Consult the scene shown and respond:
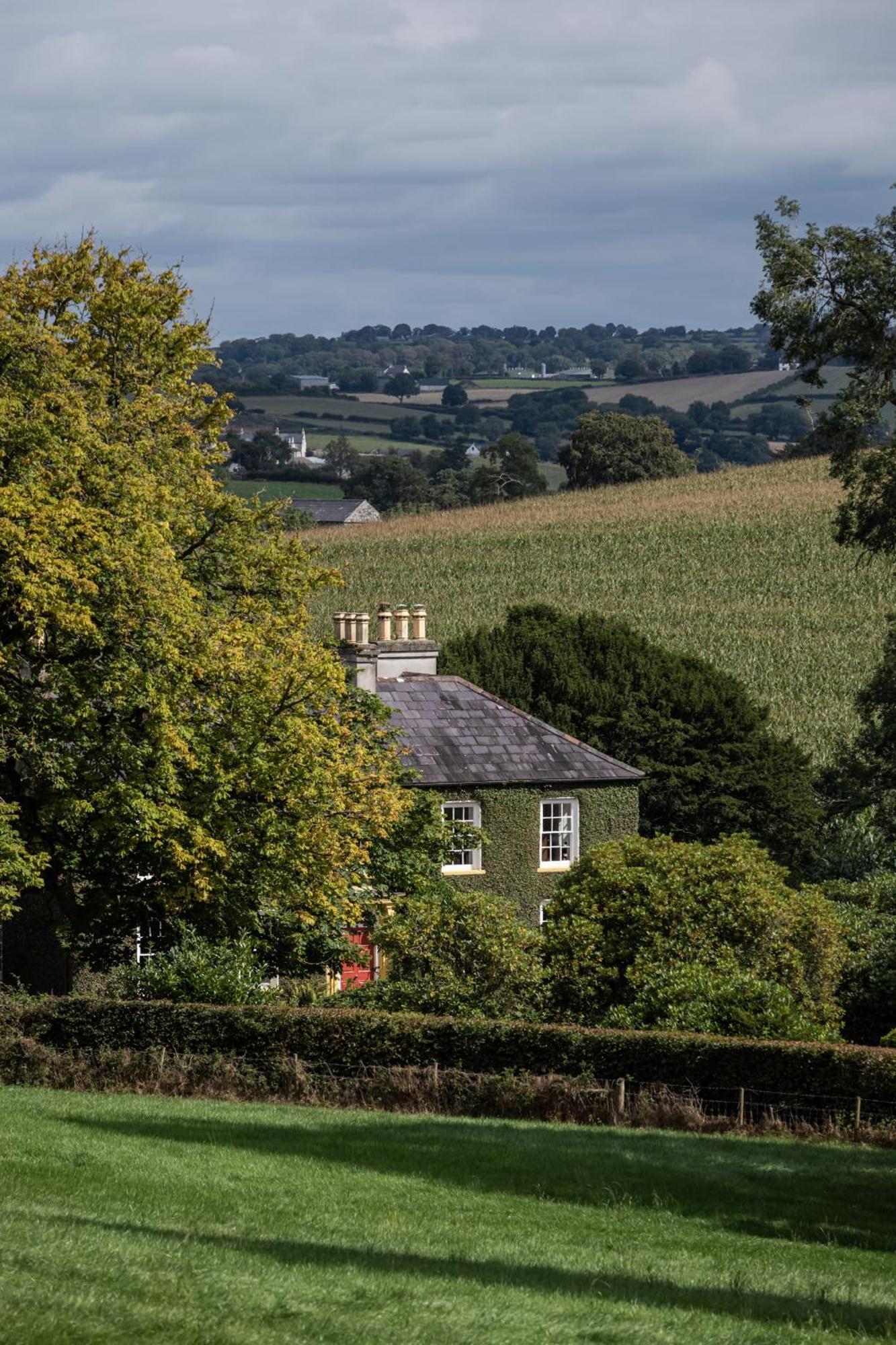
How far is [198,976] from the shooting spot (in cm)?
3134

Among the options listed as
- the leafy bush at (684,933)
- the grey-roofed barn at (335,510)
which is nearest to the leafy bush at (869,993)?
the leafy bush at (684,933)

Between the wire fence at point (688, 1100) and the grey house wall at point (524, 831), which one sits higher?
the grey house wall at point (524, 831)

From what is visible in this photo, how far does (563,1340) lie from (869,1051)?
1468 centimetres

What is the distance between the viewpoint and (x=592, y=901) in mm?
33469

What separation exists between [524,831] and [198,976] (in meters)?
18.0

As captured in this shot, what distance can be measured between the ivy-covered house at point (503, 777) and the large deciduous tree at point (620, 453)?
111831 mm

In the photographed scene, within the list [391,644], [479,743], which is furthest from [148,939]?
[391,644]

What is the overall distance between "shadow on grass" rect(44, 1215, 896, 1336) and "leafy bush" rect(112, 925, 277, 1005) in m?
14.3

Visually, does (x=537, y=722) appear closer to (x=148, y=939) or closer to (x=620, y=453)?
(x=148, y=939)

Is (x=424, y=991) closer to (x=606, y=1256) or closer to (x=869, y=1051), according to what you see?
(x=869, y=1051)

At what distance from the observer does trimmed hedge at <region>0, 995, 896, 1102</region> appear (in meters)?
26.6

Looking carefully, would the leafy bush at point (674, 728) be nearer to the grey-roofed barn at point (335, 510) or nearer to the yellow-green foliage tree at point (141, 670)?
the yellow-green foliage tree at point (141, 670)

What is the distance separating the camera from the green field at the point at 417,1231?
12.7 m

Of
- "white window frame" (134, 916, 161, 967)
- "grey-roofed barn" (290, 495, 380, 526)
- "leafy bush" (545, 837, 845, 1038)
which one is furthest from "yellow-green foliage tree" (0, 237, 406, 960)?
"grey-roofed barn" (290, 495, 380, 526)
